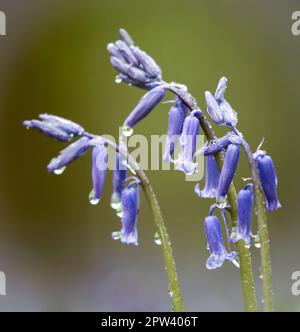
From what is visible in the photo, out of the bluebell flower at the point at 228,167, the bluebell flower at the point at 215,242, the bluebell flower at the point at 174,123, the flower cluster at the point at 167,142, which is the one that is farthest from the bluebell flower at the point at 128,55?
the bluebell flower at the point at 215,242

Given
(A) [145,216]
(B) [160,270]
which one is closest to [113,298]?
(B) [160,270]

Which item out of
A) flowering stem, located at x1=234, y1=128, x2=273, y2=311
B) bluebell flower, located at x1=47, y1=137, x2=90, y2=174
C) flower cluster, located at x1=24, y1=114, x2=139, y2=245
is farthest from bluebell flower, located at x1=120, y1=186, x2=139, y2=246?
flowering stem, located at x1=234, y1=128, x2=273, y2=311

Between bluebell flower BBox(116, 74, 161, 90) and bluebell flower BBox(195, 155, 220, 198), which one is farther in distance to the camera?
bluebell flower BBox(195, 155, 220, 198)

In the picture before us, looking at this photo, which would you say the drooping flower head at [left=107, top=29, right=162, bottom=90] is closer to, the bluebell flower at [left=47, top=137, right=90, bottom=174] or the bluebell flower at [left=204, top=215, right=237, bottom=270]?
the bluebell flower at [left=47, top=137, right=90, bottom=174]

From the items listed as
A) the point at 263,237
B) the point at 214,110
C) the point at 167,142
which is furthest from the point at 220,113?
the point at 263,237

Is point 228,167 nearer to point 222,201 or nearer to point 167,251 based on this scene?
point 222,201
